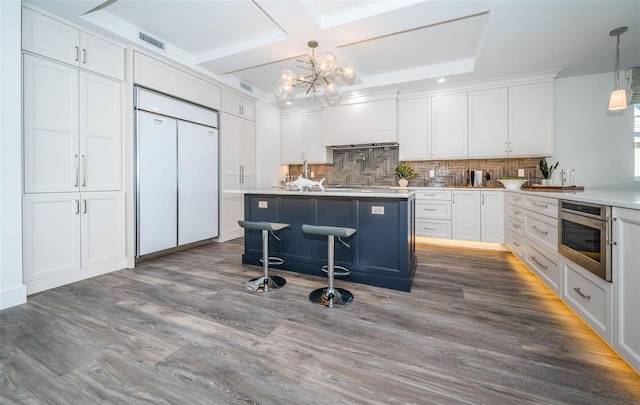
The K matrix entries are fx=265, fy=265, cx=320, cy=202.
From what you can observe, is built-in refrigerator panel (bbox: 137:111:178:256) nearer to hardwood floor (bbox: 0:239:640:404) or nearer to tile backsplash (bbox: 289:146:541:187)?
hardwood floor (bbox: 0:239:640:404)

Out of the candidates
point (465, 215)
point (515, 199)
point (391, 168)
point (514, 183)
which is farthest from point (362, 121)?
point (515, 199)

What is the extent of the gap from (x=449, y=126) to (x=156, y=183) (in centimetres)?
463

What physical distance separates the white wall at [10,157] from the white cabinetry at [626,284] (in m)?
4.28

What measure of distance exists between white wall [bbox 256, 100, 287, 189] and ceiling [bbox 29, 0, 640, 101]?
132 cm

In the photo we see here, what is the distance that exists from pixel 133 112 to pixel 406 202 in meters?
3.37

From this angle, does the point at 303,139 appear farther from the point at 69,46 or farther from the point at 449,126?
the point at 69,46

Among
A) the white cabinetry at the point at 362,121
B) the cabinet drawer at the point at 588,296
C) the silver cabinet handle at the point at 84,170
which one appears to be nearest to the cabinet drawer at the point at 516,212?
the cabinet drawer at the point at 588,296

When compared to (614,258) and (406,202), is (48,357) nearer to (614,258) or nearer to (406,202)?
(406,202)

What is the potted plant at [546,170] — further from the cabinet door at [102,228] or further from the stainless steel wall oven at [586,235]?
the cabinet door at [102,228]

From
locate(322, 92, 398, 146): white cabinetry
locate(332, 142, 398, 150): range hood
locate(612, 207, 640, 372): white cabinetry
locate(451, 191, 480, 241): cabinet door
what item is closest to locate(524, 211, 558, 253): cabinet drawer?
locate(612, 207, 640, 372): white cabinetry

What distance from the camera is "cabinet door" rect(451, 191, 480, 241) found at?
414 centimetres

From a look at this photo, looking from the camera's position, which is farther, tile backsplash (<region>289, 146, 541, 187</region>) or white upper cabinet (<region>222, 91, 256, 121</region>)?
white upper cabinet (<region>222, 91, 256, 121</region>)

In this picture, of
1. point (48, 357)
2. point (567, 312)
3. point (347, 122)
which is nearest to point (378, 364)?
point (567, 312)

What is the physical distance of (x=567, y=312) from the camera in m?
2.10
